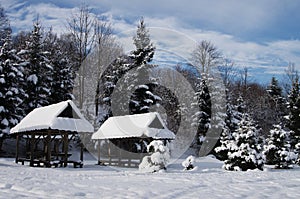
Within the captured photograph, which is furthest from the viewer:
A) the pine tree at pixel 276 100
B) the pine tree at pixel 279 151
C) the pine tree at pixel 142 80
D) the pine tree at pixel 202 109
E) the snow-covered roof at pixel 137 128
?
the pine tree at pixel 276 100

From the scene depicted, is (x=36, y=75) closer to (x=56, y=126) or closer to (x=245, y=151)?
(x=56, y=126)

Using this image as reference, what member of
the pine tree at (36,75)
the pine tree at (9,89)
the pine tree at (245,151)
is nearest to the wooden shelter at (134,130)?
the pine tree at (245,151)

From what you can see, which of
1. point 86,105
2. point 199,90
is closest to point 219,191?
point 199,90

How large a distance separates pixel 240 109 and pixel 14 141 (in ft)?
77.6

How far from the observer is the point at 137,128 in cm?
2316

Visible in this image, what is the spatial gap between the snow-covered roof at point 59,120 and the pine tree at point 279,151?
12042 millimetres

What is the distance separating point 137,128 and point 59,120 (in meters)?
5.82

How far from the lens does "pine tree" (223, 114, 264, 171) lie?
19.8 meters

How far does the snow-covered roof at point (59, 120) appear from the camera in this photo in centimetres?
1903

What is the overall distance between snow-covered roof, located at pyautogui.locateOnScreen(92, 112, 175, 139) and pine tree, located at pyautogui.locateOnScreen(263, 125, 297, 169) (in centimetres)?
663

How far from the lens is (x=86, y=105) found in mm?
36875

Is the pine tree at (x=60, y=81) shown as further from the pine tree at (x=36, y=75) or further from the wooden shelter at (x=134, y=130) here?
the wooden shelter at (x=134, y=130)

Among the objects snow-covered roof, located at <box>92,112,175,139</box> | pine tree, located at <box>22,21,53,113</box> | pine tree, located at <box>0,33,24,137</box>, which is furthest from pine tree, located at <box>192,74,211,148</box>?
pine tree, located at <box>0,33,24,137</box>

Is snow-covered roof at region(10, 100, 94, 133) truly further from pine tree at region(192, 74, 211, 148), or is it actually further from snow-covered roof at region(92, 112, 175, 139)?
pine tree at region(192, 74, 211, 148)
